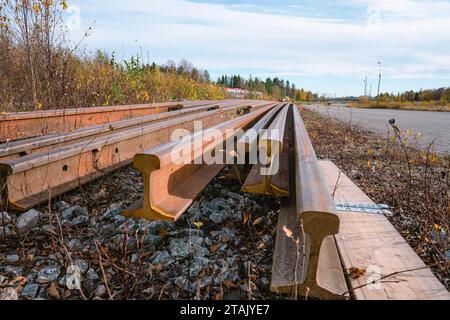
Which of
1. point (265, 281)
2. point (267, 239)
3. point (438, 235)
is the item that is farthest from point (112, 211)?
point (438, 235)

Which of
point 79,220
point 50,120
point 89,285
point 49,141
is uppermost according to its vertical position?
point 50,120

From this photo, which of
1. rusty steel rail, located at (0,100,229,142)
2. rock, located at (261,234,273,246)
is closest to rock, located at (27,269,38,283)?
rock, located at (261,234,273,246)

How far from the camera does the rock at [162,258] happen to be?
1713mm

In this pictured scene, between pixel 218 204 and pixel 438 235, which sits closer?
pixel 438 235

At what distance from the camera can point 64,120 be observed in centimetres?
370

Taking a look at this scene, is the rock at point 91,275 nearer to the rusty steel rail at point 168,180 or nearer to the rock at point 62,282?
the rock at point 62,282

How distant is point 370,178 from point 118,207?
298 centimetres

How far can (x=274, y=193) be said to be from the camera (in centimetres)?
220

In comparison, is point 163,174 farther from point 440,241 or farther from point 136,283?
point 440,241

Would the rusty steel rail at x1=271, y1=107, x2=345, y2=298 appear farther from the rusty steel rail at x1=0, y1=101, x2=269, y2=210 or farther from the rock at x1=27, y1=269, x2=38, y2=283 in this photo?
the rusty steel rail at x1=0, y1=101, x2=269, y2=210

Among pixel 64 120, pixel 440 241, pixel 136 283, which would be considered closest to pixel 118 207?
pixel 136 283

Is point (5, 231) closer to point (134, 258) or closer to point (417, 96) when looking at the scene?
point (134, 258)

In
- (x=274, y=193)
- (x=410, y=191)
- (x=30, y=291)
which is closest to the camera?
(x=30, y=291)

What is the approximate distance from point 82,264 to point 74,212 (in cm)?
65
